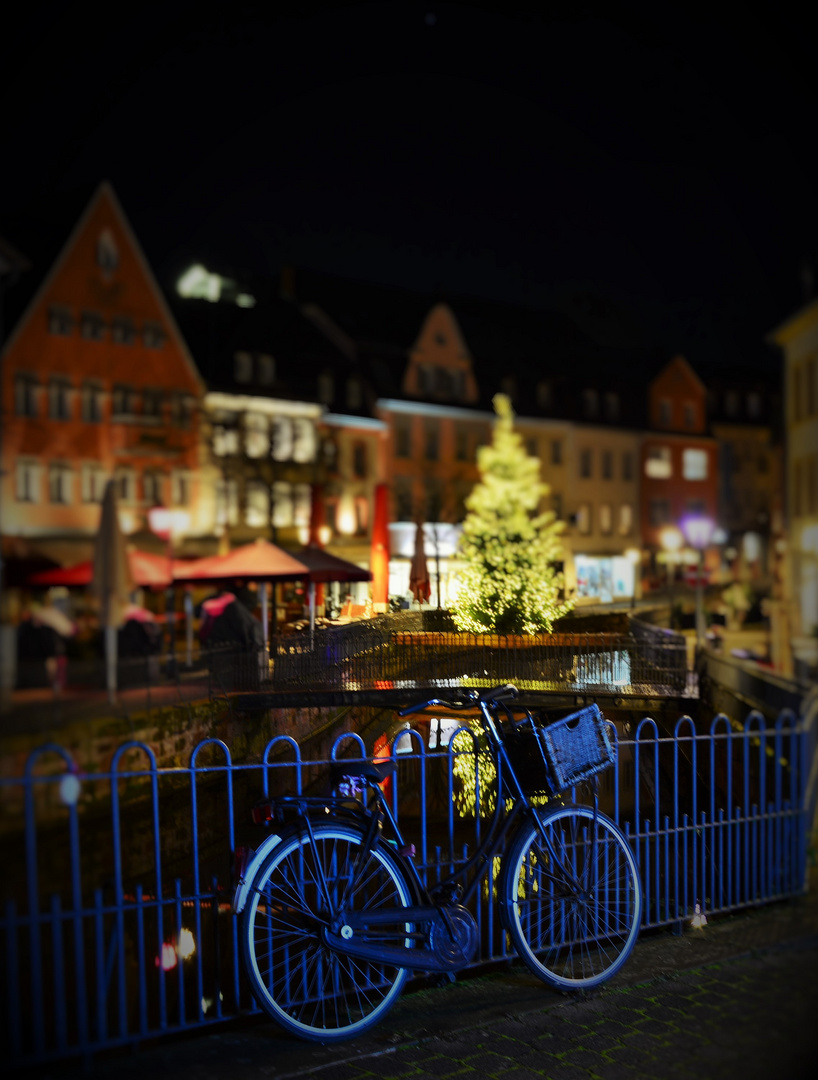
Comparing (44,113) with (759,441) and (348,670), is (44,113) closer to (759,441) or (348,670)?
(348,670)

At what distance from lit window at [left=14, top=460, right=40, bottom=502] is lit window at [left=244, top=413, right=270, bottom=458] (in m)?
1.93

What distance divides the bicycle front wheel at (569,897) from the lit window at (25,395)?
86.3 inches

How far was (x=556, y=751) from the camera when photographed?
3.26m

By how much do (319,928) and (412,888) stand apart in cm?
30

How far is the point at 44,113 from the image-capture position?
343cm

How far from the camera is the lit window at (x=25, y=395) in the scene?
11.9 ft

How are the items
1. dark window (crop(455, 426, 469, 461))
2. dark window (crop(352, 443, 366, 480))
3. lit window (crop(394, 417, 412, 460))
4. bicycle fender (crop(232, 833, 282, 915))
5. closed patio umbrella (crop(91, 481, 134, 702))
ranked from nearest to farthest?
bicycle fender (crop(232, 833, 282, 915))
closed patio umbrella (crop(91, 481, 134, 702))
dark window (crop(352, 443, 366, 480))
lit window (crop(394, 417, 412, 460))
dark window (crop(455, 426, 469, 461))

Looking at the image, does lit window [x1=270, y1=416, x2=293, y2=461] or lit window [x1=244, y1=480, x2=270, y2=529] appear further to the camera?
lit window [x1=270, y1=416, x2=293, y2=461]

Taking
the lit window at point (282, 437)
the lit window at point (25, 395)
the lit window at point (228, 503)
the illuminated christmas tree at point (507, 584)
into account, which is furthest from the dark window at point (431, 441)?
the lit window at point (25, 395)

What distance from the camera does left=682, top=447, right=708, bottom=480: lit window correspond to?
33500 mm

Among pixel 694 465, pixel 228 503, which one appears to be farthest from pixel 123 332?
pixel 694 465

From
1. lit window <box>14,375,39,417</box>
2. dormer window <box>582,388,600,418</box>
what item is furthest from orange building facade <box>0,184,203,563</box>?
dormer window <box>582,388,600,418</box>

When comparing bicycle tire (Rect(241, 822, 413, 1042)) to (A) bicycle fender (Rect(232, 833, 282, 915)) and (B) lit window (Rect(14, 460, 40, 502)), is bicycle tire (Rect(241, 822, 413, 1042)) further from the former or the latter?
(B) lit window (Rect(14, 460, 40, 502))

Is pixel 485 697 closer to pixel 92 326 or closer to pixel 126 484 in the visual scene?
pixel 92 326
